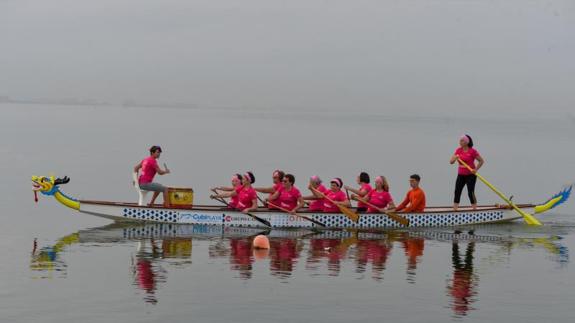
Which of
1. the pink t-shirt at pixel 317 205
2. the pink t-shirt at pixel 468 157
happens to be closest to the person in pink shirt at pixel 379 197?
the pink t-shirt at pixel 317 205

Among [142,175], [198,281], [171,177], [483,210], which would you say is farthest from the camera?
[171,177]

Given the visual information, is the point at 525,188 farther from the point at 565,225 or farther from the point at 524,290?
the point at 524,290

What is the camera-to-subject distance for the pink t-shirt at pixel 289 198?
106ft

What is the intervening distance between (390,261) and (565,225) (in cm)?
1280

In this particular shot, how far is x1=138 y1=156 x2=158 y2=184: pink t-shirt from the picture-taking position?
31500 mm

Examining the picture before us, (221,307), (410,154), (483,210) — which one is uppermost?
(410,154)

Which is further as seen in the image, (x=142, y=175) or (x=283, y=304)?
(x=142, y=175)

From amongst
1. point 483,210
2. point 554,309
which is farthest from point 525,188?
point 554,309

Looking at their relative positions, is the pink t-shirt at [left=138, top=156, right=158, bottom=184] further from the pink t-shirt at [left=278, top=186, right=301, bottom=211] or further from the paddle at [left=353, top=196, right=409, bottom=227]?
the paddle at [left=353, top=196, right=409, bottom=227]

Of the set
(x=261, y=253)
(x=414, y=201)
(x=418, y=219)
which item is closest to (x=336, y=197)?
(x=414, y=201)

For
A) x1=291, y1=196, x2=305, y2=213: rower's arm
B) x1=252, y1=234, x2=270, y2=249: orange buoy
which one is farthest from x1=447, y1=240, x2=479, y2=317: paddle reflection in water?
x1=252, y1=234, x2=270, y2=249: orange buoy

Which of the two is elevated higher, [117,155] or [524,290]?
[117,155]

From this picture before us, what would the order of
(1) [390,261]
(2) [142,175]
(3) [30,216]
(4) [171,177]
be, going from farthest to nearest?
(4) [171,177] < (3) [30,216] < (2) [142,175] < (1) [390,261]

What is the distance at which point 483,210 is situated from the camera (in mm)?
34375
